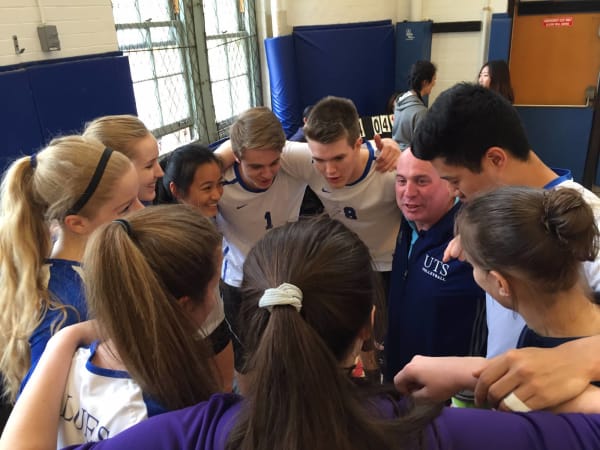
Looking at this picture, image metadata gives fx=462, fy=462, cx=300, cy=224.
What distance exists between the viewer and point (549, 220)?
937 millimetres

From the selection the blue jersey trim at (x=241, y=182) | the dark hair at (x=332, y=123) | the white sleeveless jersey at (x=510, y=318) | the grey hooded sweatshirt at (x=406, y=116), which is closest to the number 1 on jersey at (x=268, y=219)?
the blue jersey trim at (x=241, y=182)

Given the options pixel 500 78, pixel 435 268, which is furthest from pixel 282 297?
pixel 500 78

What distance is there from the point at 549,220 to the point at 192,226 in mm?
746

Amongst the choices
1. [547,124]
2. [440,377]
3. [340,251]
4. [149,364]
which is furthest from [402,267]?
[547,124]

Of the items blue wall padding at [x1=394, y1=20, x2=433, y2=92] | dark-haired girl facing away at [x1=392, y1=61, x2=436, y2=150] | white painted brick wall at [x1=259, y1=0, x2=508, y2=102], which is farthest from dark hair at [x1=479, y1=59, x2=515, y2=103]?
blue wall padding at [x1=394, y1=20, x2=433, y2=92]

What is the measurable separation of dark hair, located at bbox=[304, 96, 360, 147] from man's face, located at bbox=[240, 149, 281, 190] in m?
0.20

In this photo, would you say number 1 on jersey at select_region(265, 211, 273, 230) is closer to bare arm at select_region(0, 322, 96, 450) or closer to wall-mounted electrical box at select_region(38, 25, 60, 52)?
bare arm at select_region(0, 322, 96, 450)

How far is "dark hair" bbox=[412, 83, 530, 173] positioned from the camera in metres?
1.40

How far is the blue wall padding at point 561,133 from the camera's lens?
5289 mm

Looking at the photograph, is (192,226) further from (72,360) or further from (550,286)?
(550,286)

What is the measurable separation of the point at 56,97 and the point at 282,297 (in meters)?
2.57

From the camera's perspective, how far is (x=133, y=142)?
1865 mm

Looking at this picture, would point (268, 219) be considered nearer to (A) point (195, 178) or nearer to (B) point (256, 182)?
(B) point (256, 182)

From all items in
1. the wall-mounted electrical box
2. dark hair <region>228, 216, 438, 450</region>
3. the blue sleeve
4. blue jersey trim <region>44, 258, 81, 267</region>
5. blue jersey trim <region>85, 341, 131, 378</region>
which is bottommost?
blue jersey trim <region>85, 341, 131, 378</region>
